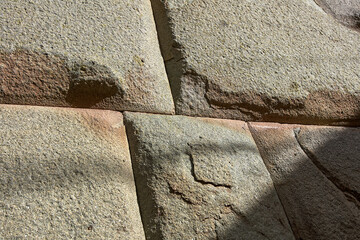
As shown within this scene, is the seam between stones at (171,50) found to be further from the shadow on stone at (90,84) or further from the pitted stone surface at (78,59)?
the shadow on stone at (90,84)

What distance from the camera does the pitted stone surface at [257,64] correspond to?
109cm

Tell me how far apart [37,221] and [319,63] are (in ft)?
2.96

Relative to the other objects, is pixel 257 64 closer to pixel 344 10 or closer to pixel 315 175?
pixel 315 175

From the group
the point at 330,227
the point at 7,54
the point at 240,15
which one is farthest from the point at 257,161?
the point at 7,54

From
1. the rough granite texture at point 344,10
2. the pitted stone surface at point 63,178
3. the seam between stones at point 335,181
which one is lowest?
the seam between stones at point 335,181

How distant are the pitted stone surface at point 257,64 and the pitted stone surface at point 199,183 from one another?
0.33ft

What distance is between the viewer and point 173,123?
1.00m

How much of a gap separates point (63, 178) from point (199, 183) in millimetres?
273

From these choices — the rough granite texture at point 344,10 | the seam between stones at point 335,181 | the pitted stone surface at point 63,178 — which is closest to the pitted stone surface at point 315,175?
the seam between stones at point 335,181

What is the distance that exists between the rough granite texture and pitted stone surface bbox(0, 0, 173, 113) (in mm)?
729

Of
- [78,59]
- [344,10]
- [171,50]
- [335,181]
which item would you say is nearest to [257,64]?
[171,50]

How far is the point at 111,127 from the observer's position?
3.12 feet

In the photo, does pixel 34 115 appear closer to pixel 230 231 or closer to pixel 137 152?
pixel 137 152

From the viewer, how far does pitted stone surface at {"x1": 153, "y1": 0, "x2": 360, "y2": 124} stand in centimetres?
109
